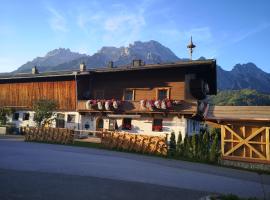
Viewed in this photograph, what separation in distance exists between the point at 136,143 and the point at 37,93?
2182cm

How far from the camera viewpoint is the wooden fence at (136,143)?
836 inches

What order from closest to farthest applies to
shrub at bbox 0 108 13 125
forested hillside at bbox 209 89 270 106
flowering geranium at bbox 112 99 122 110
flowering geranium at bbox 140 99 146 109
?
flowering geranium at bbox 140 99 146 109, flowering geranium at bbox 112 99 122 110, shrub at bbox 0 108 13 125, forested hillside at bbox 209 89 270 106

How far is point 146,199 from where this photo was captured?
7988 mm

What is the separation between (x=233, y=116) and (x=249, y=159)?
2675 millimetres

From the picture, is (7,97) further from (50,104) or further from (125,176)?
(125,176)

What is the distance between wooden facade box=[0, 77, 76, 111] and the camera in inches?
1453

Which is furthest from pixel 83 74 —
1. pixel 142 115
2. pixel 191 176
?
pixel 191 176

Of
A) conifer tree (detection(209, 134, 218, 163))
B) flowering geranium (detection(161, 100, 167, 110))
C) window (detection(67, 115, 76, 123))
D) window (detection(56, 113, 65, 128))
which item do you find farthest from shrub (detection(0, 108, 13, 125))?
conifer tree (detection(209, 134, 218, 163))

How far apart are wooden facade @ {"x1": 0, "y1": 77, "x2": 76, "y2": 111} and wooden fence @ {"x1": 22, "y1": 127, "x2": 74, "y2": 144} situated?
965 cm

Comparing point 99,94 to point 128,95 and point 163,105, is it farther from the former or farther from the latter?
point 163,105

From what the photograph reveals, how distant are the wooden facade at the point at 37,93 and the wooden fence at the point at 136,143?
45.6 feet

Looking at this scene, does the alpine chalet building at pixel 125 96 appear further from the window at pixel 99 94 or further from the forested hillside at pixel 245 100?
the forested hillside at pixel 245 100

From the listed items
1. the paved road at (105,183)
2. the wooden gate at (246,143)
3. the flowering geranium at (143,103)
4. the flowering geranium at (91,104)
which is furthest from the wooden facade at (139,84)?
the paved road at (105,183)

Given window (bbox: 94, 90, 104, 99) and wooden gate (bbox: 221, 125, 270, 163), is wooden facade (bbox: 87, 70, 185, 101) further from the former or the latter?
wooden gate (bbox: 221, 125, 270, 163)
